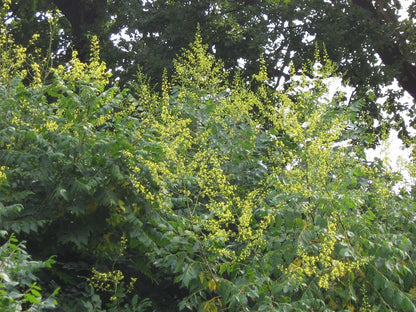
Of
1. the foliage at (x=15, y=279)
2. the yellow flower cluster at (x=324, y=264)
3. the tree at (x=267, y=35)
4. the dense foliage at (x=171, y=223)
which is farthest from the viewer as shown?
the tree at (x=267, y=35)

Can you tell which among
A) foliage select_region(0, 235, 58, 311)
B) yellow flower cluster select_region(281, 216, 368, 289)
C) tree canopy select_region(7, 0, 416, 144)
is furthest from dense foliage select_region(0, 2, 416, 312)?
tree canopy select_region(7, 0, 416, 144)

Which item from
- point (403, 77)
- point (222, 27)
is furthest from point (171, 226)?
point (403, 77)

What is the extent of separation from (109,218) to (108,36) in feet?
23.7

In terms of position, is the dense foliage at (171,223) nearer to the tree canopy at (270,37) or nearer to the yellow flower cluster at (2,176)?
the yellow flower cluster at (2,176)

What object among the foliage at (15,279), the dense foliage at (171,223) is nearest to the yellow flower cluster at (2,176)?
the dense foliage at (171,223)

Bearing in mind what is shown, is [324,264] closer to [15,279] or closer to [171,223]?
[171,223]

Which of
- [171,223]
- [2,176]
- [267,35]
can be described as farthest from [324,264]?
[267,35]

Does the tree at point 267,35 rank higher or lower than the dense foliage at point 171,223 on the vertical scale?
higher

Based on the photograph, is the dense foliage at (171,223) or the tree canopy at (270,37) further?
the tree canopy at (270,37)

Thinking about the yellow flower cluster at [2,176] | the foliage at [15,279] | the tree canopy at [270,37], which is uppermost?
the tree canopy at [270,37]

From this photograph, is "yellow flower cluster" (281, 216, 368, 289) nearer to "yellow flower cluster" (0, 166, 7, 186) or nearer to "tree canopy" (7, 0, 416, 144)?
"yellow flower cluster" (0, 166, 7, 186)

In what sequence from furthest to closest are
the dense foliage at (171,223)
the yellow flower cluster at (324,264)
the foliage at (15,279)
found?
the dense foliage at (171,223), the yellow flower cluster at (324,264), the foliage at (15,279)

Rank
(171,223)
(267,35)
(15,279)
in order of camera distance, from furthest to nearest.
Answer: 1. (267,35)
2. (171,223)
3. (15,279)

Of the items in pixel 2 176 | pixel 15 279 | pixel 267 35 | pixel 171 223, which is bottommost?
pixel 15 279
